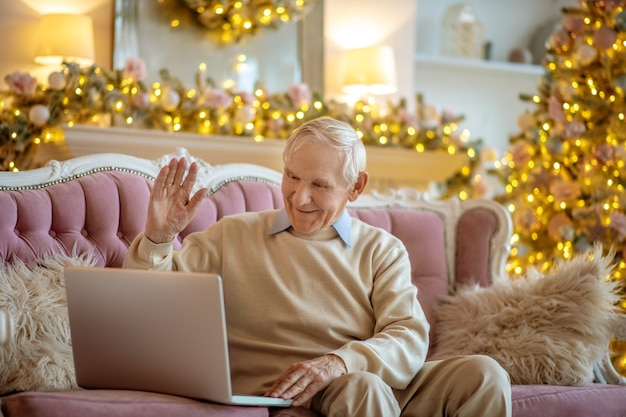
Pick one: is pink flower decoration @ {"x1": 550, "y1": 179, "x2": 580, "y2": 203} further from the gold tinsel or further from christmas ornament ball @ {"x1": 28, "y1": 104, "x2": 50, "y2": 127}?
christmas ornament ball @ {"x1": 28, "y1": 104, "x2": 50, "y2": 127}

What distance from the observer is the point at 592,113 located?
3.82 meters

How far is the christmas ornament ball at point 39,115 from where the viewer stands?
3.21 m

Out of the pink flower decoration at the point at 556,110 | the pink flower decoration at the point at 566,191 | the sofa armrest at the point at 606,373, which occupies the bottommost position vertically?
the sofa armrest at the point at 606,373

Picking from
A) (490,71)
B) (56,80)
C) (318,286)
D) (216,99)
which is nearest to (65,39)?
(56,80)

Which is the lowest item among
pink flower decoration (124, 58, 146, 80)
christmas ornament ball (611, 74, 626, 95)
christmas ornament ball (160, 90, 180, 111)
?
christmas ornament ball (160, 90, 180, 111)

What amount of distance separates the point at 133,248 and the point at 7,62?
1965mm

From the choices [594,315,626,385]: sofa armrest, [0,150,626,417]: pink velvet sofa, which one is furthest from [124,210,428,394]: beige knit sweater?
[594,315,626,385]: sofa armrest

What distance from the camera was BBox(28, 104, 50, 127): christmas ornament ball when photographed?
126 inches

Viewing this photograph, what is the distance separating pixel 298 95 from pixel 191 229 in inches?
56.2

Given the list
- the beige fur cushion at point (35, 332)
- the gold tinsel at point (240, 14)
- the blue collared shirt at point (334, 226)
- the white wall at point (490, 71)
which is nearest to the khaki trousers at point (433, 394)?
the blue collared shirt at point (334, 226)

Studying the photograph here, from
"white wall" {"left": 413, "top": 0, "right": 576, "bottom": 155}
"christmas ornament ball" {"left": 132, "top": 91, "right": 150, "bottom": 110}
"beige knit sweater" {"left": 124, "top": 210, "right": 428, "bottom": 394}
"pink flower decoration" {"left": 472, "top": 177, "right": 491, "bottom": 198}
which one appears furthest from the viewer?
"white wall" {"left": 413, "top": 0, "right": 576, "bottom": 155}

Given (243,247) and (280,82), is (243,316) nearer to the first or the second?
(243,247)

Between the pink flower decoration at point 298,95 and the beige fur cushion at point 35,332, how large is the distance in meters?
1.84

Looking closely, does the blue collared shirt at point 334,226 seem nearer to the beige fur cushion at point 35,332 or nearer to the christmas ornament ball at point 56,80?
the beige fur cushion at point 35,332
